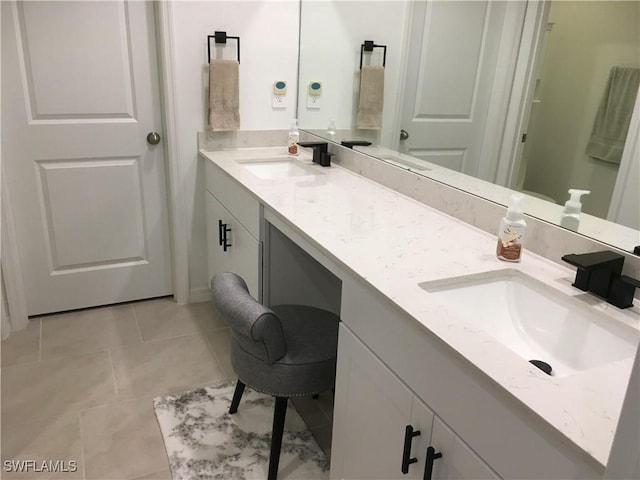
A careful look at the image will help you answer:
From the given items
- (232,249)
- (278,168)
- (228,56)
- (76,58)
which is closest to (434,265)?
(232,249)

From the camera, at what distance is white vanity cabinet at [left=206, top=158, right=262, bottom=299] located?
2.05 meters

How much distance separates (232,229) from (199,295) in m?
0.81

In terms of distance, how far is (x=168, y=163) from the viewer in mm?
2713

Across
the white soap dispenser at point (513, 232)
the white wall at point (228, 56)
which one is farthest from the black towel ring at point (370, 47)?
the white soap dispenser at point (513, 232)

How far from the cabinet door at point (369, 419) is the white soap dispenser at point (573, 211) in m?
0.63

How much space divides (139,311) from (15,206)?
0.81m

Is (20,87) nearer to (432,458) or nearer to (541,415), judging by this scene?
(432,458)

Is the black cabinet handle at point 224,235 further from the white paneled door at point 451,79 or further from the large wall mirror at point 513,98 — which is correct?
the white paneled door at point 451,79

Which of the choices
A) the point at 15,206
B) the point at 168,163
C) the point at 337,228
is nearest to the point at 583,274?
the point at 337,228

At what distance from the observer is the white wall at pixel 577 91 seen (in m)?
1.28

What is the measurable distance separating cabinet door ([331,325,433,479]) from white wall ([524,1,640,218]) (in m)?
0.71

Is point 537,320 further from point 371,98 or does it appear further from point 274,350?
point 371,98

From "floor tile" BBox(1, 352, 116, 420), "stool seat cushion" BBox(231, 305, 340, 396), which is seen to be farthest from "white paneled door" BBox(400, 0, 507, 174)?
"floor tile" BBox(1, 352, 116, 420)

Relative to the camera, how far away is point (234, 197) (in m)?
2.24
